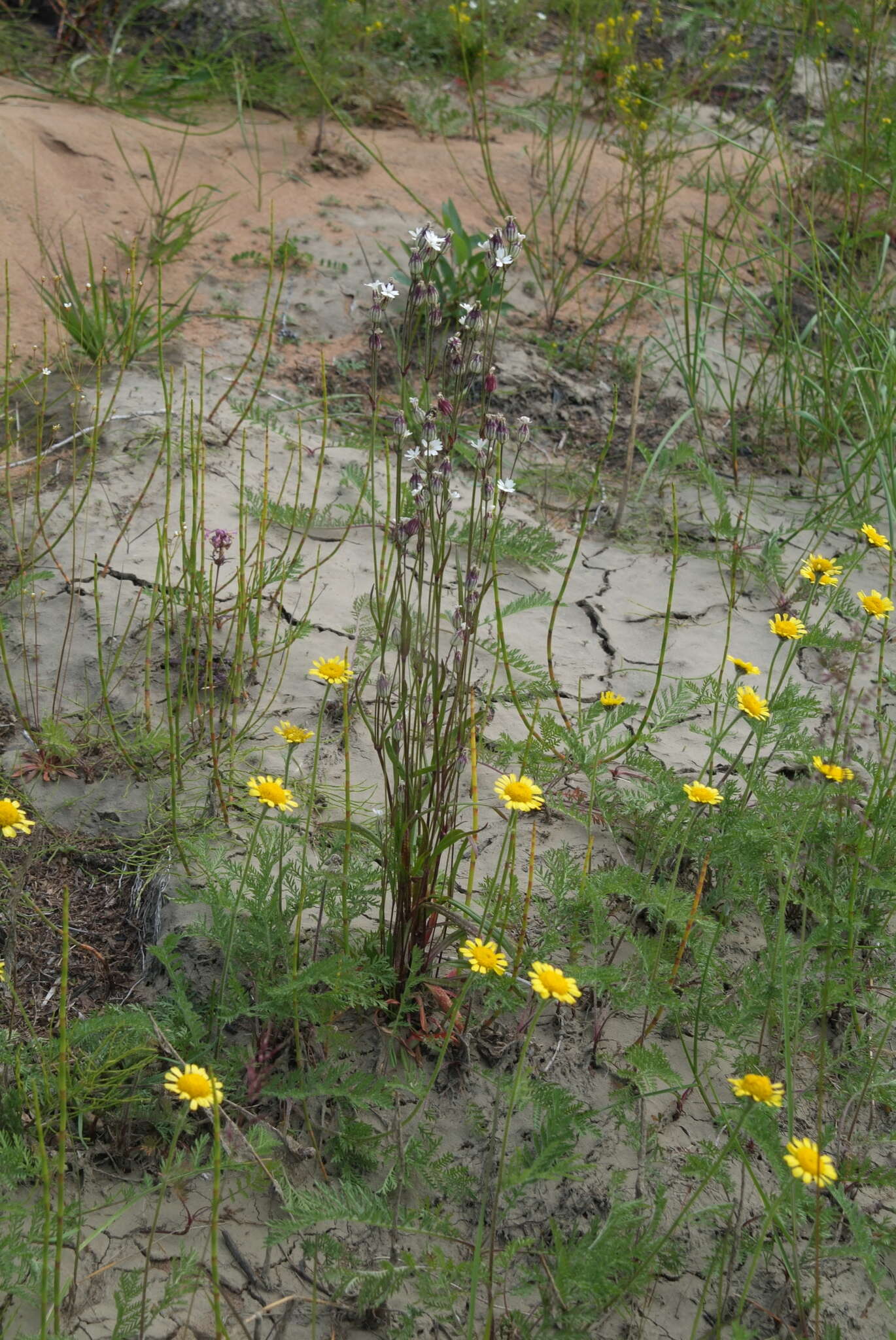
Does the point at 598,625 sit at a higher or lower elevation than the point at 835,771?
lower

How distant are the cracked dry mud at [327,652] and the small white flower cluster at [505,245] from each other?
80cm

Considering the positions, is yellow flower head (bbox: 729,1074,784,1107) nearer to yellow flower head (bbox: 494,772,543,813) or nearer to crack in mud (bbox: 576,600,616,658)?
yellow flower head (bbox: 494,772,543,813)

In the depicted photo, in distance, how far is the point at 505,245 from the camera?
61.2 inches

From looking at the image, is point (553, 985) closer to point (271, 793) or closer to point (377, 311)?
point (271, 793)

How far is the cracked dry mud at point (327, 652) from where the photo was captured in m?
1.50

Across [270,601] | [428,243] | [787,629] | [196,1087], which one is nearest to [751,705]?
[787,629]

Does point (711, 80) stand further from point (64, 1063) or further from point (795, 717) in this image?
point (64, 1063)

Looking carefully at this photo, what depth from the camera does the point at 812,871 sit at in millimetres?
2055

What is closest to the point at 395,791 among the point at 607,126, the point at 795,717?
the point at 795,717

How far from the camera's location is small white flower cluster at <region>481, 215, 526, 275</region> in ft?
4.99

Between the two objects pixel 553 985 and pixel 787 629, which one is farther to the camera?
pixel 787 629

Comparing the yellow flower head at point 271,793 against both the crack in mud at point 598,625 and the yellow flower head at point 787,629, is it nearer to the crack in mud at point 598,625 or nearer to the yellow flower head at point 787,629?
the yellow flower head at point 787,629

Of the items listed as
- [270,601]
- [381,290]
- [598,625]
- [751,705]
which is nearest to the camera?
[381,290]

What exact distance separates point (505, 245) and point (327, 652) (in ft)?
4.04
